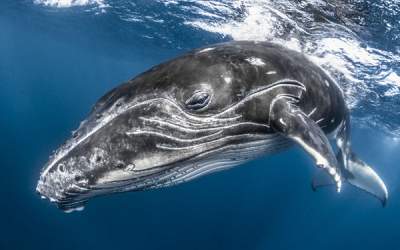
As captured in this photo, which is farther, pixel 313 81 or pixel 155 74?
pixel 313 81

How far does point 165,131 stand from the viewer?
3.80m

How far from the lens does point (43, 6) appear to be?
3141cm

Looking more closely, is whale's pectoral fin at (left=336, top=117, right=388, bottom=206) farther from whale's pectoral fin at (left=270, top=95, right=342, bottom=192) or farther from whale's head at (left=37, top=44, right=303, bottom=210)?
whale's head at (left=37, top=44, right=303, bottom=210)

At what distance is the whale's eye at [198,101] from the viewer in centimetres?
401

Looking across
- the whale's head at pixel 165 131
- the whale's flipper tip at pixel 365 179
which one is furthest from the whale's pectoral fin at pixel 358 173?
the whale's head at pixel 165 131

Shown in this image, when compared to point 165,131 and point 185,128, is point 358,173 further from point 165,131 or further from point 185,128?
point 165,131

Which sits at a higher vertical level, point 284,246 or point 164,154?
point 164,154

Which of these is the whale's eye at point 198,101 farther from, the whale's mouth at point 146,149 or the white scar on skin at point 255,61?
the white scar on skin at point 255,61

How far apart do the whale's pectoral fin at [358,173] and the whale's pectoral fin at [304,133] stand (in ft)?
16.9

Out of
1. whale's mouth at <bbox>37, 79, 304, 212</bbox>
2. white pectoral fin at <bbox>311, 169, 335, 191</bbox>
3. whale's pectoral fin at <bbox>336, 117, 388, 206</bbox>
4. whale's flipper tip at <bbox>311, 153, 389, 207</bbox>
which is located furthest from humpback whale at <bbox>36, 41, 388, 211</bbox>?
white pectoral fin at <bbox>311, 169, 335, 191</bbox>

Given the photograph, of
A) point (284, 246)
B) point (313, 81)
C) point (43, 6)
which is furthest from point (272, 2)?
point (284, 246)

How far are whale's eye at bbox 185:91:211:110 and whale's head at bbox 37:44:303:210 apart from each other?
0.04 feet

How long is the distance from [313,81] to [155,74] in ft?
8.77

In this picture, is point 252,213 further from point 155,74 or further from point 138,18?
point 155,74
